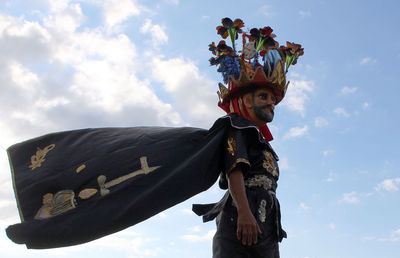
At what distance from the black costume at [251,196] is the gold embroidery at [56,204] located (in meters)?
1.41

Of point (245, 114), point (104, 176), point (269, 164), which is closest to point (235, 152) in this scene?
point (269, 164)

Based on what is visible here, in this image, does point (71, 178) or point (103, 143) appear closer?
point (71, 178)

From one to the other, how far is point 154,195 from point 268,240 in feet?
3.87

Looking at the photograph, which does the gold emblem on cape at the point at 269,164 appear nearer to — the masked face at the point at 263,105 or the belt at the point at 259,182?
the belt at the point at 259,182

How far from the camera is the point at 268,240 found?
431 centimetres

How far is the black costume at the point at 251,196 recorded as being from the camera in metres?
4.25

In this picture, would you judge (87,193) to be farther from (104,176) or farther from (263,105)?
(263,105)

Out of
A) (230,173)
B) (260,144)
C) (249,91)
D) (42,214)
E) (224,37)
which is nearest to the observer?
(42,214)

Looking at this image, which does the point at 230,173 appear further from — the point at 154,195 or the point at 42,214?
the point at 42,214

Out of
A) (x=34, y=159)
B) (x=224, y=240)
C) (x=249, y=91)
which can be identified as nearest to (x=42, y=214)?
(x=34, y=159)

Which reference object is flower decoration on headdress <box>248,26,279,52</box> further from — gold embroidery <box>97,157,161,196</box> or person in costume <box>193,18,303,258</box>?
gold embroidery <box>97,157,161,196</box>

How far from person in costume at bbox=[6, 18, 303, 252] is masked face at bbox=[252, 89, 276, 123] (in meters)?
0.01

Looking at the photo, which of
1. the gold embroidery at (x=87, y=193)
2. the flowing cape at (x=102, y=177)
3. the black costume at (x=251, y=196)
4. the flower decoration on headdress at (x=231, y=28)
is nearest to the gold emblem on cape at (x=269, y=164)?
the black costume at (x=251, y=196)

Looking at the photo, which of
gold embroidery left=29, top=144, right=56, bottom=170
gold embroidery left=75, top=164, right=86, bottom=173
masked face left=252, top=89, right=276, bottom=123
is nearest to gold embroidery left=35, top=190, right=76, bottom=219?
gold embroidery left=75, top=164, right=86, bottom=173
